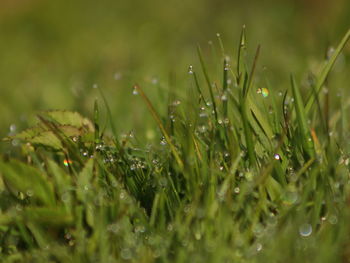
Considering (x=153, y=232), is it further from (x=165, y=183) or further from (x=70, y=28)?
(x=70, y=28)

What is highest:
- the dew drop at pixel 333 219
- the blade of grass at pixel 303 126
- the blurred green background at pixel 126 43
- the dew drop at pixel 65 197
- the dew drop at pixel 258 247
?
the blurred green background at pixel 126 43

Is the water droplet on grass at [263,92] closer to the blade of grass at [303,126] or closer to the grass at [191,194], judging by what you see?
the grass at [191,194]

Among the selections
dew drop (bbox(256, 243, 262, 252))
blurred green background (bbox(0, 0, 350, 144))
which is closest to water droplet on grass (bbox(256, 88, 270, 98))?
blurred green background (bbox(0, 0, 350, 144))

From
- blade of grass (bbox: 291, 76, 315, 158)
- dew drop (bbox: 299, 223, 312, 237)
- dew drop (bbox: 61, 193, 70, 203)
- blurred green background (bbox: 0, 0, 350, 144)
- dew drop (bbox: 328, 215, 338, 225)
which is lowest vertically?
dew drop (bbox: 299, 223, 312, 237)

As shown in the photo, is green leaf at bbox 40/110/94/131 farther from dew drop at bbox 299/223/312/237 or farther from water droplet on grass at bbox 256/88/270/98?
dew drop at bbox 299/223/312/237

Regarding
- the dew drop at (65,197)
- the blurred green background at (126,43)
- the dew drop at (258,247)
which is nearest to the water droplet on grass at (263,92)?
the blurred green background at (126,43)

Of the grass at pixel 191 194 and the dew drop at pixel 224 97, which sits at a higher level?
the dew drop at pixel 224 97
